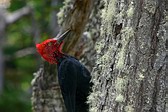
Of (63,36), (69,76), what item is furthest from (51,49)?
(69,76)

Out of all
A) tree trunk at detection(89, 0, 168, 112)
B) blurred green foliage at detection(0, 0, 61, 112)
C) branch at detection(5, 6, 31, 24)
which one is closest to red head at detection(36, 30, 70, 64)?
tree trunk at detection(89, 0, 168, 112)

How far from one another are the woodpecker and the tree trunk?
0.69 metres

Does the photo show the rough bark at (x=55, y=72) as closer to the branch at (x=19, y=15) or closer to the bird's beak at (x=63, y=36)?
the bird's beak at (x=63, y=36)

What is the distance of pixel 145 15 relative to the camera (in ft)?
10.6

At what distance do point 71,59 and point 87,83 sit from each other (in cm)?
27

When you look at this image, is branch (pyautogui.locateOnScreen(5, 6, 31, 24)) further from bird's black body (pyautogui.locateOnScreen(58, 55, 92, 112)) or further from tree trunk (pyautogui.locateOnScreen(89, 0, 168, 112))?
tree trunk (pyautogui.locateOnScreen(89, 0, 168, 112))

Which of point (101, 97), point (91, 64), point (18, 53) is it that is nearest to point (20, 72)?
point (18, 53)

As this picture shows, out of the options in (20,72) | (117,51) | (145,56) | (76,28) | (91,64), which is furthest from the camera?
(20,72)

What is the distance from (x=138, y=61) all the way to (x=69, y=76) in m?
1.12

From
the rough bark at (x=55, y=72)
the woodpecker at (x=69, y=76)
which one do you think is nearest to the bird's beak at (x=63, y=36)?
the woodpecker at (x=69, y=76)

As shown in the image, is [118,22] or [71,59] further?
[71,59]

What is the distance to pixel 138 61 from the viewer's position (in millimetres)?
3225

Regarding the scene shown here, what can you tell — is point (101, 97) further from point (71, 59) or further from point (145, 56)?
point (71, 59)

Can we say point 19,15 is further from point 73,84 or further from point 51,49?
point 73,84
